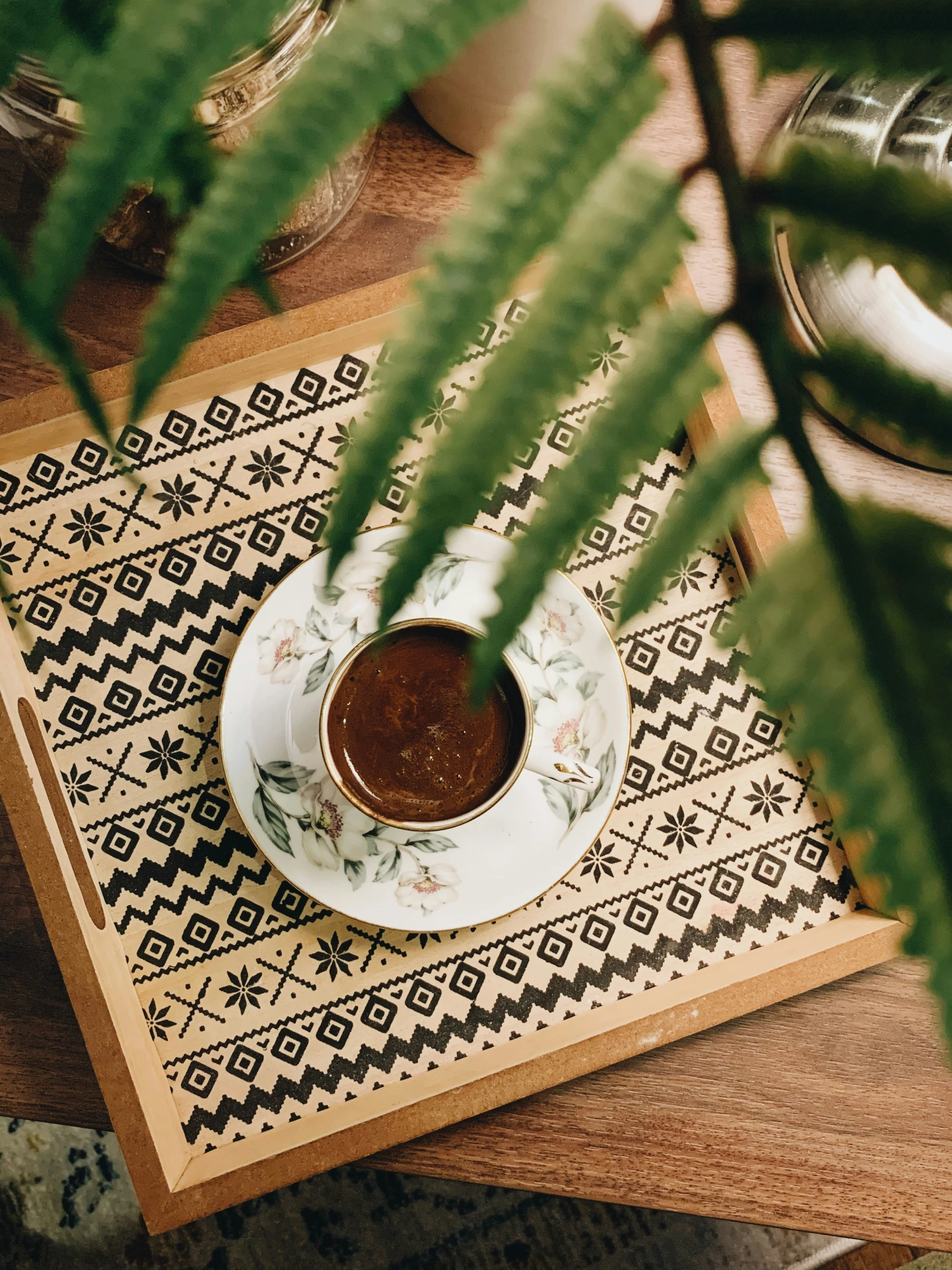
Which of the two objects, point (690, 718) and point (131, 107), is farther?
point (690, 718)

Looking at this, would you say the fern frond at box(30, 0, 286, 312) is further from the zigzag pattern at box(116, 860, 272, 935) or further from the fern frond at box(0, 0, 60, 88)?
the zigzag pattern at box(116, 860, 272, 935)

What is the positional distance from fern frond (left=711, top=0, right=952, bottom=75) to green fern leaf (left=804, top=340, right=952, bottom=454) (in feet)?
0.18

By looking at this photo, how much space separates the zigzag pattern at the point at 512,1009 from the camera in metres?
0.62

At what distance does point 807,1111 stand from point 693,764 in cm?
26

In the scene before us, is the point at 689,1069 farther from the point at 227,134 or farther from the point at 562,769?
the point at 227,134

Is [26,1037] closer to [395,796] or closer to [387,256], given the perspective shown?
[395,796]

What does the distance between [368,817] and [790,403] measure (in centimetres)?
47

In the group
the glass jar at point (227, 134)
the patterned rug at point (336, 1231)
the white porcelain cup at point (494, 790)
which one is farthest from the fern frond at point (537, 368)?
the patterned rug at point (336, 1231)

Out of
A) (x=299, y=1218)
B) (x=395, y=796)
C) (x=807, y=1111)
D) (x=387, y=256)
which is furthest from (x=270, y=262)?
(x=299, y=1218)

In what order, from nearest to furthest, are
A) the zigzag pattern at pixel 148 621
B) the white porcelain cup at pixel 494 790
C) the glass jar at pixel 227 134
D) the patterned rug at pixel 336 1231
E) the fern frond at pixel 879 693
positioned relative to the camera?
the fern frond at pixel 879 693 < the glass jar at pixel 227 134 < the white porcelain cup at pixel 494 790 < the zigzag pattern at pixel 148 621 < the patterned rug at pixel 336 1231

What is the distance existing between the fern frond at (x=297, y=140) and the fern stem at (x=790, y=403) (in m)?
0.06

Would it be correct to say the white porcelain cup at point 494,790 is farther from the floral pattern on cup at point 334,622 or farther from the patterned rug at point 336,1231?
the patterned rug at point 336,1231

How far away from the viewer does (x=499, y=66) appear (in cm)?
52

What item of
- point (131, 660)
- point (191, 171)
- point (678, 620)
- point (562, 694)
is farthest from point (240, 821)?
point (191, 171)
